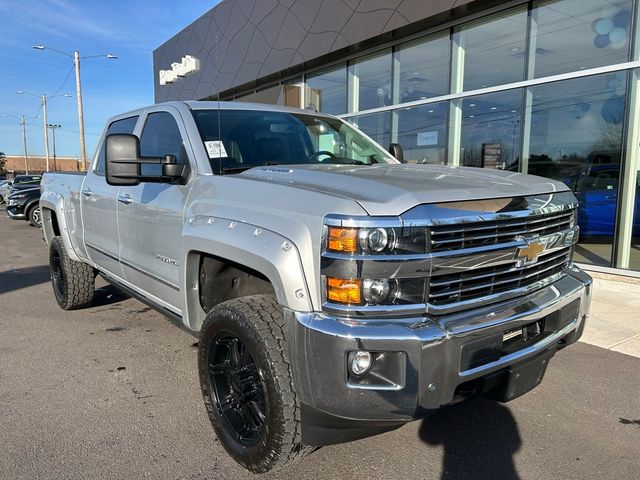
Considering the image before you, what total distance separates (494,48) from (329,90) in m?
5.01

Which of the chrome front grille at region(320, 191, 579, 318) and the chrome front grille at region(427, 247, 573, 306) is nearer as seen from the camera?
the chrome front grille at region(320, 191, 579, 318)

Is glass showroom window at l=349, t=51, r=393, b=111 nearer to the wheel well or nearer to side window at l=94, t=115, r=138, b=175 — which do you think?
side window at l=94, t=115, r=138, b=175

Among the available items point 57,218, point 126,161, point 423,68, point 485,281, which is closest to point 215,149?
point 126,161

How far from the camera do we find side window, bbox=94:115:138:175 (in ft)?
14.2

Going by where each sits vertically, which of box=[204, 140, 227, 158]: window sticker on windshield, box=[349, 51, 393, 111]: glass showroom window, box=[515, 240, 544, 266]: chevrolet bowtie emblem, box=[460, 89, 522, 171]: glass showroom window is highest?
box=[349, 51, 393, 111]: glass showroom window

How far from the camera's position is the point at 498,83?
8.70m

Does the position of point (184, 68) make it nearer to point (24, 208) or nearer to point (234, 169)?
point (24, 208)

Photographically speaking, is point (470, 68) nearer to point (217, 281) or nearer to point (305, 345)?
point (217, 281)

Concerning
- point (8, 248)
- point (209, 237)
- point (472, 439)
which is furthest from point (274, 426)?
point (8, 248)

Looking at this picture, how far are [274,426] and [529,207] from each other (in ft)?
5.25

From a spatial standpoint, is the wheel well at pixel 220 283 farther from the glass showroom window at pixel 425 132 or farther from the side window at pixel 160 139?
the glass showroom window at pixel 425 132

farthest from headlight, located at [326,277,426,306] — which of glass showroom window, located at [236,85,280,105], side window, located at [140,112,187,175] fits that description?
glass showroom window, located at [236,85,280,105]

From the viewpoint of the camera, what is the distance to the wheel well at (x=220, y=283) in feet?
9.99

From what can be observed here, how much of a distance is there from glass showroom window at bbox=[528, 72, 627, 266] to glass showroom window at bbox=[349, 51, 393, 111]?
3680 millimetres
